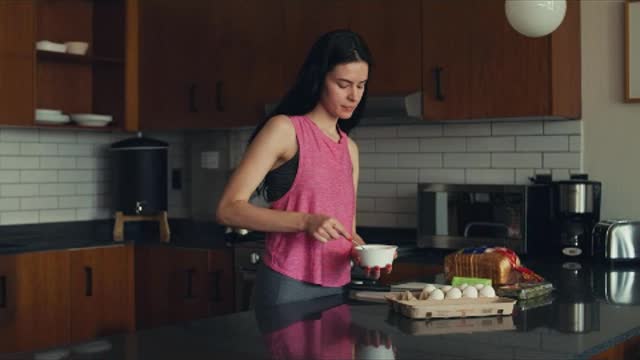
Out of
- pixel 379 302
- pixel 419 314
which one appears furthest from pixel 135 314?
pixel 419 314

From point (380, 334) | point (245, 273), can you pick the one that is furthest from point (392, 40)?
point (380, 334)

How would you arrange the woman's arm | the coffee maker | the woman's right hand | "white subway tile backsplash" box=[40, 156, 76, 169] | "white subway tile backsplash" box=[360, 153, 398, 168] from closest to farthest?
the woman's right hand → the woman's arm → the coffee maker → "white subway tile backsplash" box=[360, 153, 398, 168] → "white subway tile backsplash" box=[40, 156, 76, 169]

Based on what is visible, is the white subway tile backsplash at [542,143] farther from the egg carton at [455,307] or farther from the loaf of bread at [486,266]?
the egg carton at [455,307]

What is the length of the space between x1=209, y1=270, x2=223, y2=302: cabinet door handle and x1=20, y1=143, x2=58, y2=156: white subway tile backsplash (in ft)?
4.16

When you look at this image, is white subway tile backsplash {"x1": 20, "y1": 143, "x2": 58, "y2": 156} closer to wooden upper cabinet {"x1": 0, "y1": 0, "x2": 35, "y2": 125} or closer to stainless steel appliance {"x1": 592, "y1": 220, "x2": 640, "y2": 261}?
wooden upper cabinet {"x1": 0, "y1": 0, "x2": 35, "y2": 125}

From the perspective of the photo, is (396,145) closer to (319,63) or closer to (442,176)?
(442,176)

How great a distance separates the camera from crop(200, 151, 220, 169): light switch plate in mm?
5219

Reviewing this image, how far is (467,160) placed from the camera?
4.33 m

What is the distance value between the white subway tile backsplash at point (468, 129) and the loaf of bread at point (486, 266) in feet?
5.15

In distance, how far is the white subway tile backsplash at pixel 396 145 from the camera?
4.51 metres

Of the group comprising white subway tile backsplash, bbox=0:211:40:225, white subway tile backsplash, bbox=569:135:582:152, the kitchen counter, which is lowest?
the kitchen counter

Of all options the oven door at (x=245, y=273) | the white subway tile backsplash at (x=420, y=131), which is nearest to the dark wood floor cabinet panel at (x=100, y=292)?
the oven door at (x=245, y=273)

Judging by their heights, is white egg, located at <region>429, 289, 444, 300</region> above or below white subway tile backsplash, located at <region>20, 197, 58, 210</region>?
below

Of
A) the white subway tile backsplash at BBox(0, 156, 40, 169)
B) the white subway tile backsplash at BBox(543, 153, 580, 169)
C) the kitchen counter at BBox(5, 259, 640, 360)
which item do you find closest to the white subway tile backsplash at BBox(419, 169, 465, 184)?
the white subway tile backsplash at BBox(543, 153, 580, 169)
